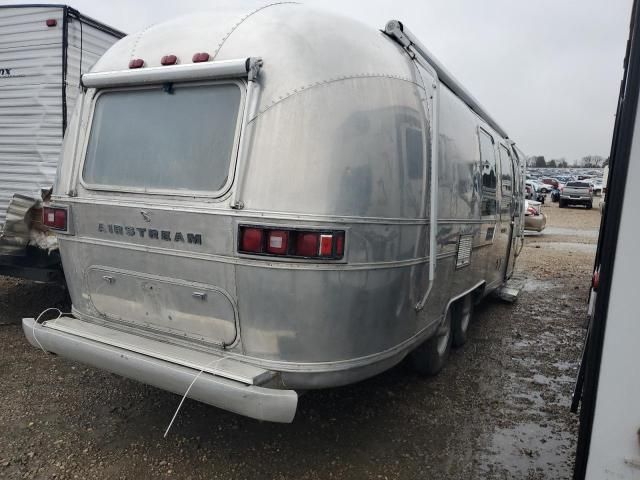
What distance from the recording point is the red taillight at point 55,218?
11.8 ft

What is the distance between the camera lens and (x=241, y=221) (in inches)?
113

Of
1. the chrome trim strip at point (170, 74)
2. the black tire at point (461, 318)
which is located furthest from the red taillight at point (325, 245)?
the black tire at point (461, 318)

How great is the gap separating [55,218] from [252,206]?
172 cm

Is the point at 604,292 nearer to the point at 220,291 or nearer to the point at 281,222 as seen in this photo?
Answer: the point at 281,222

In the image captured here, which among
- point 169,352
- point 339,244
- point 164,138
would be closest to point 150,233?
point 164,138

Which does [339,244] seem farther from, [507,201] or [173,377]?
[507,201]

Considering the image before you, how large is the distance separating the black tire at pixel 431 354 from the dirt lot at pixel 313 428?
124mm

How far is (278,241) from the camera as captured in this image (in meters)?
2.80

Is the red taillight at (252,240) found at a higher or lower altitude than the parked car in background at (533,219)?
higher

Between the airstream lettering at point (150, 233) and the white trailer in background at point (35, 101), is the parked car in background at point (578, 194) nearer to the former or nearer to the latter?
the white trailer in background at point (35, 101)

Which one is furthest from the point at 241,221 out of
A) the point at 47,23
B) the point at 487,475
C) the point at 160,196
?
the point at 47,23

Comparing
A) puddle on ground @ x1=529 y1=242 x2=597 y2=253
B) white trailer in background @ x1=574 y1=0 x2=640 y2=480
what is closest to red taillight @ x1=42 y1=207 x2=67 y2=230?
white trailer in background @ x1=574 y1=0 x2=640 y2=480

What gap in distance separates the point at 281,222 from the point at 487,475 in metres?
2.19

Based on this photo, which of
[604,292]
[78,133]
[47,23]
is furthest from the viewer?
[47,23]
